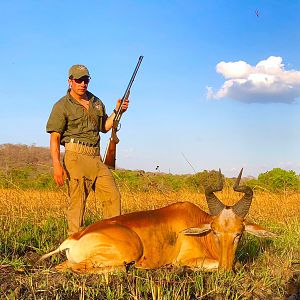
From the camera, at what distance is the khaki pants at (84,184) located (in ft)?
22.3

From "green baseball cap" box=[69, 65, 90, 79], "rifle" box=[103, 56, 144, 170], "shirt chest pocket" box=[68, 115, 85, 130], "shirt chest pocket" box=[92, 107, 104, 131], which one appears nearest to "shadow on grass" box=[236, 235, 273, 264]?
"rifle" box=[103, 56, 144, 170]

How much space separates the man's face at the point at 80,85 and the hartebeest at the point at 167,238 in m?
2.12

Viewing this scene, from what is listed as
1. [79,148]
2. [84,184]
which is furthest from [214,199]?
[79,148]

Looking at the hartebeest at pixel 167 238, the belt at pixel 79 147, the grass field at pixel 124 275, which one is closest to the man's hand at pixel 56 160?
the belt at pixel 79 147

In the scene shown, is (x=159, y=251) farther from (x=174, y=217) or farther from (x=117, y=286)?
(x=117, y=286)

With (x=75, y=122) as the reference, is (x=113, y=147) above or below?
below

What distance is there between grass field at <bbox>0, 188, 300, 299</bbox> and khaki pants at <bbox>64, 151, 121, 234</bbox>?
595 millimetres

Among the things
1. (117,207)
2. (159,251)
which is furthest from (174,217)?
(117,207)

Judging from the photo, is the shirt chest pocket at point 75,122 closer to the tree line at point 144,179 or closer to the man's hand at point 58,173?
the man's hand at point 58,173

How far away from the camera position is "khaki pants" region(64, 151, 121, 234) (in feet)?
22.3

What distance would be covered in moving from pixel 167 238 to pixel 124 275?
3.42 ft

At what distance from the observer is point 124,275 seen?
496 centimetres

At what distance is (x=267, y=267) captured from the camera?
5.64 m

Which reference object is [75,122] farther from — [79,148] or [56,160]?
[56,160]
